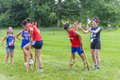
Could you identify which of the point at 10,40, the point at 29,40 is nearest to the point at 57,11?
the point at 10,40

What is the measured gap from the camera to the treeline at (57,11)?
5664 centimetres

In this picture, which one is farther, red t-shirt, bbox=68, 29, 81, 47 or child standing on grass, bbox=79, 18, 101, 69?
child standing on grass, bbox=79, 18, 101, 69

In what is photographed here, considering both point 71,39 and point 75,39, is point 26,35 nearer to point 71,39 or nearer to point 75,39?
point 71,39

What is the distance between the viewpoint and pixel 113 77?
9.95 meters

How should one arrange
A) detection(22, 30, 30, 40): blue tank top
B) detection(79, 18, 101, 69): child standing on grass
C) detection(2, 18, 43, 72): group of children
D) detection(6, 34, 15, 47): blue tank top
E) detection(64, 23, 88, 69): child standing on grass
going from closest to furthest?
detection(2, 18, 43, 72): group of children
detection(64, 23, 88, 69): child standing on grass
detection(79, 18, 101, 69): child standing on grass
detection(22, 30, 30, 40): blue tank top
detection(6, 34, 15, 47): blue tank top

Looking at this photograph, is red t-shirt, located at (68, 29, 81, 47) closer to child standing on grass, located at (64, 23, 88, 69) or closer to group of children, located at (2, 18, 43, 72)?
child standing on grass, located at (64, 23, 88, 69)

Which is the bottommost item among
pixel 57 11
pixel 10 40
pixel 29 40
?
pixel 57 11

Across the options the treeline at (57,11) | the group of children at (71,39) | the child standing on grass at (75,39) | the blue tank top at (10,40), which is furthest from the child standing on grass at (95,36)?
the treeline at (57,11)

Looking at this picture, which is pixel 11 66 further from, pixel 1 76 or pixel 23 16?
pixel 23 16

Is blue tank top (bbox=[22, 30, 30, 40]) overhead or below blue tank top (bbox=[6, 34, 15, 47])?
overhead

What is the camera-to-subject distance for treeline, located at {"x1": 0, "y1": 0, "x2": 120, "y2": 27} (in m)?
56.6

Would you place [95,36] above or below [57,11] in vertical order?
above

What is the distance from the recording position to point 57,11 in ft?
190

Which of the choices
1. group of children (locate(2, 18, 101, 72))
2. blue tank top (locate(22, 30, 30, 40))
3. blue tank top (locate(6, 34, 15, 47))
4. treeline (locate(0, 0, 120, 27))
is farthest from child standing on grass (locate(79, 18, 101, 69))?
treeline (locate(0, 0, 120, 27))
